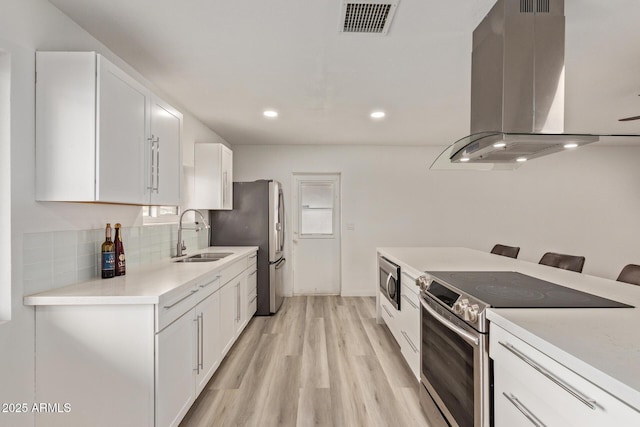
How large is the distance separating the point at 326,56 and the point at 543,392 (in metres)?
2.18

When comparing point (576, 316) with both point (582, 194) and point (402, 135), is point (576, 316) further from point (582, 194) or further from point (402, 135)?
point (582, 194)

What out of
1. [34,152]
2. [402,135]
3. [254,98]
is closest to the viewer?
[34,152]

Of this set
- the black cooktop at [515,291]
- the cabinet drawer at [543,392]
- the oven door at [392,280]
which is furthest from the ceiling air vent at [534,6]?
the oven door at [392,280]

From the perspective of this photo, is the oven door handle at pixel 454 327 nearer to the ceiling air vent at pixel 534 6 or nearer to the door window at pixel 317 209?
the ceiling air vent at pixel 534 6

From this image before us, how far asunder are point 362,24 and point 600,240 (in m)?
5.64

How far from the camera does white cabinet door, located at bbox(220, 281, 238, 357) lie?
2807 millimetres

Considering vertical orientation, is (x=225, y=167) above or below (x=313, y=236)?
above

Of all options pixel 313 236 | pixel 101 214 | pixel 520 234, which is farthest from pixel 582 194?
pixel 101 214

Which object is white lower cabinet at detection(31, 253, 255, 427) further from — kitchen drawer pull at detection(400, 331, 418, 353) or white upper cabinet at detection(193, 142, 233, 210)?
white upper cabinet at detection(193, 142, 233, 210)

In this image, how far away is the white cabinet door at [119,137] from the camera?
1702mm

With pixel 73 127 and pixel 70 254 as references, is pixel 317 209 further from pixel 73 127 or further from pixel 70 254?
pixel 73 127

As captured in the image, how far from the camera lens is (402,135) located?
4.68 m

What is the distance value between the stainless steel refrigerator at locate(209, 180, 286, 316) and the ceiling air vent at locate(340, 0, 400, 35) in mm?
2567

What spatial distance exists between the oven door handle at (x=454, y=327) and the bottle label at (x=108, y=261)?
200 centimetres
